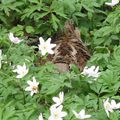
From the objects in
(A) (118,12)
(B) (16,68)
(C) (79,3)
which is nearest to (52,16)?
(C) (79,3)

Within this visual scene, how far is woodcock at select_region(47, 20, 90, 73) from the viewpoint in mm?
4184

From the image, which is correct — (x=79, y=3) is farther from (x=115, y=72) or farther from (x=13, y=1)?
(x=115, y=72)

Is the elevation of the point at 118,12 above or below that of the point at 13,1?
below

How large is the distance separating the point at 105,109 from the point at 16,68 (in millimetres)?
834

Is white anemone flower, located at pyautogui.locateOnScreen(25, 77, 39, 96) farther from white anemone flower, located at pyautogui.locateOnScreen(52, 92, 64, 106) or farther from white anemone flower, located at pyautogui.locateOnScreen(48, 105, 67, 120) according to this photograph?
white anemone flower, located at pyautogui.locateOnScreen(48, 105, 67, 120)

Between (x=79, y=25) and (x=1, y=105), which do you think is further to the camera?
(x=79, y=25)

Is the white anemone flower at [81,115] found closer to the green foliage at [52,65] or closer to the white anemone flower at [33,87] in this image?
the green foliage at [52,65]

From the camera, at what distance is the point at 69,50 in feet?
14.3

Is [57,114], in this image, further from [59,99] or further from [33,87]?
[33,87]

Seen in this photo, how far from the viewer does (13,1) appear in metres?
4.50

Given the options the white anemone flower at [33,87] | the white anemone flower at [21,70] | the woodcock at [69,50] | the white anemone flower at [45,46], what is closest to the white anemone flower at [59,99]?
the white anemone flower at [33,87]

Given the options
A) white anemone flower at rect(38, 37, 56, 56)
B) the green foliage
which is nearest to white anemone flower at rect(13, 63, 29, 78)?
the green foliage

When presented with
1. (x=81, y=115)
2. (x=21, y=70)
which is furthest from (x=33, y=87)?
(x=81, y=115)

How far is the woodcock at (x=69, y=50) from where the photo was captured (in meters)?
4.18
